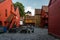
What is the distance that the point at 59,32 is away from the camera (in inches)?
1081

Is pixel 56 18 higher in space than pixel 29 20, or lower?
higher

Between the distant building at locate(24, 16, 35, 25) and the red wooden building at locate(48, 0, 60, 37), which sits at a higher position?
the red wooden building at locate(48, 0, 60, 37)

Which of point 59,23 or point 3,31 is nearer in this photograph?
point 59,23

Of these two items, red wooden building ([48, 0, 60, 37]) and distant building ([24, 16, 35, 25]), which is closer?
red wooden building ([48, 0, 60, 37])

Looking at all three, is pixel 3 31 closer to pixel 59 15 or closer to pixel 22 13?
pixel 59 15

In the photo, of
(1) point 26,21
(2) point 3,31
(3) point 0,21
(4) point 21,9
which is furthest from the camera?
(1) point 26,21

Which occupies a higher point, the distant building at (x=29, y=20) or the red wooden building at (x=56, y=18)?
the red wooden building at (x=56, y=18)

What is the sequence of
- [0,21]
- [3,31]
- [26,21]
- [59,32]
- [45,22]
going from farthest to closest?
1. [26,21]
2. [45,22]
3. [0,21]
4. [3,31]
5. [59,32]

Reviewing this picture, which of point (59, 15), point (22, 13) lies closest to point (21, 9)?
point (22, 13)

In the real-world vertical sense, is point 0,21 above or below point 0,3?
below

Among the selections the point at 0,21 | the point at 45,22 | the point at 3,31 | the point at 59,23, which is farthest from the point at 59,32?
the point at 45,22

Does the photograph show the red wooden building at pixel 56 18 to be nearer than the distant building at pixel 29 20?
Yes

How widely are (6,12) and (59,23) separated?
30605 mm

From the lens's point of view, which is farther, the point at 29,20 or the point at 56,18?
the point at 29,20
